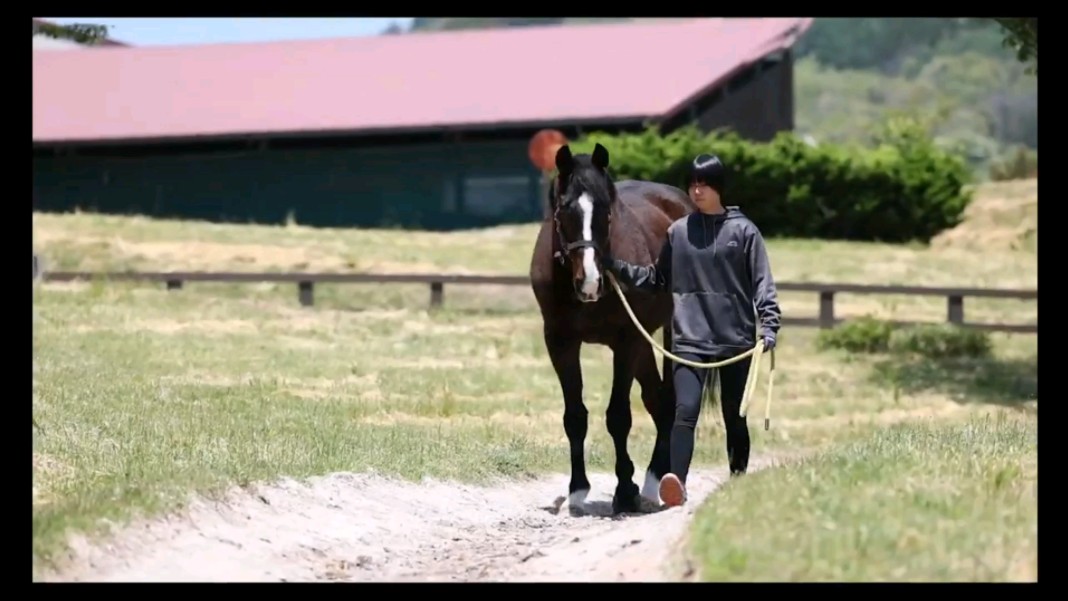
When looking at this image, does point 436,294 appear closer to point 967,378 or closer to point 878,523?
point 967,378

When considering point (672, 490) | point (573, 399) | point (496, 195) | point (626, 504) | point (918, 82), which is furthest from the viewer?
point (918, 82)

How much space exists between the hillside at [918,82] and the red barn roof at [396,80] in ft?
84.7

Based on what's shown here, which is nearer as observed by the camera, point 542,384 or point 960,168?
point 542,384

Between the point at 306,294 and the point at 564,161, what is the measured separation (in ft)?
60.3

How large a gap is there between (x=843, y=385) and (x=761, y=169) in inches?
676

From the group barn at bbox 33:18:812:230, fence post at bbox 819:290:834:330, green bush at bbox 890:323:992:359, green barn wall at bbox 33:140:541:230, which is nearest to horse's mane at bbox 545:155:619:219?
green bush at bbox 890:323:992:359

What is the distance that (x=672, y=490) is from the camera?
9789 millimetres

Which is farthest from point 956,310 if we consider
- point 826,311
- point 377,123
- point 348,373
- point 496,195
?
point 377,123

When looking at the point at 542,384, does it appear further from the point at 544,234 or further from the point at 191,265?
the point at 191,265

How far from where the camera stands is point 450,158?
42750 millimetres

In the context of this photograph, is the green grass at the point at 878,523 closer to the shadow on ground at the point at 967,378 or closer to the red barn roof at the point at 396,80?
the shadow on ground at the point at 967,378

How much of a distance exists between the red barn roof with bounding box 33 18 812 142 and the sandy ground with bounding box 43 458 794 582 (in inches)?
1201

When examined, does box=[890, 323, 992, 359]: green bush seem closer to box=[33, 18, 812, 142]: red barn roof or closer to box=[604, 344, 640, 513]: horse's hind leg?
box=[604, 344, 640, 513]: horse's hind leg

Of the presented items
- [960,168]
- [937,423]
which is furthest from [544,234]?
[960,168]
